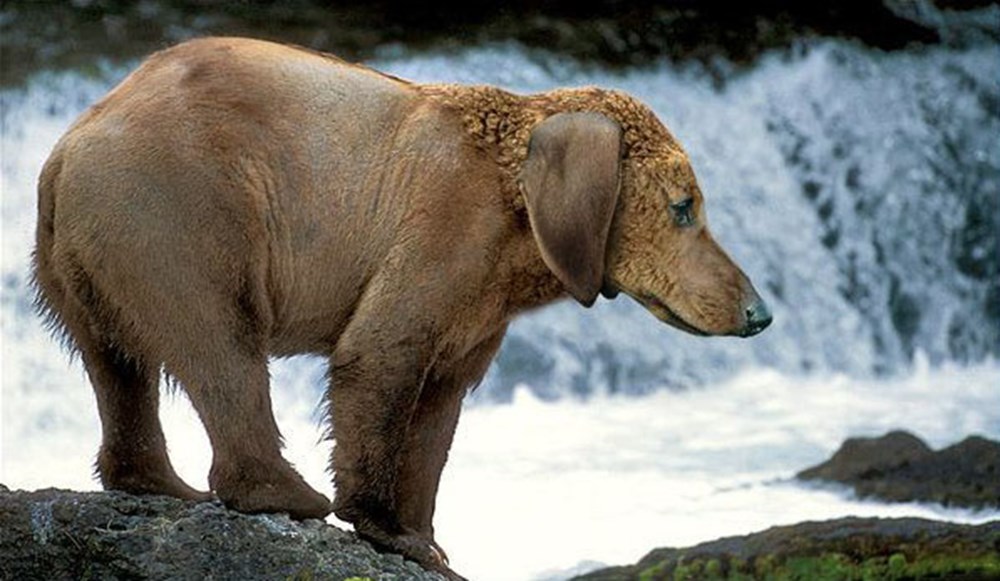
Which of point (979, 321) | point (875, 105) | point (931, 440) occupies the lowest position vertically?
point (931, 440)

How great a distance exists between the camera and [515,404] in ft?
48.4

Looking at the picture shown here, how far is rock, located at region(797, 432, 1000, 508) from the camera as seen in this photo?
1282cm

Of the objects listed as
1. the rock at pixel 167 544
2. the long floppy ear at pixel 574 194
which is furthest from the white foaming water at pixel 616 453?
the long floppy ear at pixel 574 194

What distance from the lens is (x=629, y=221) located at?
272 inches

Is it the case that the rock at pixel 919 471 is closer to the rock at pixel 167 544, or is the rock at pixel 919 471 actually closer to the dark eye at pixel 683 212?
the dark eye at pixel 683 212

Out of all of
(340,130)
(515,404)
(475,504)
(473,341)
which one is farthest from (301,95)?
(515,404)

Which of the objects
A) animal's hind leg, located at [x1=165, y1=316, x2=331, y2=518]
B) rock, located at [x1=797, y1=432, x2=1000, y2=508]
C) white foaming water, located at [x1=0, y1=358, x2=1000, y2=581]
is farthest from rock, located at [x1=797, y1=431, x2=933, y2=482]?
animal's hind leg, located at [x1=165, y1=316, x2=331, y2=518]

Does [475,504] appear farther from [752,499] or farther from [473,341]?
[473,341]

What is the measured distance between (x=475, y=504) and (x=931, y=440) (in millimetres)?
3014

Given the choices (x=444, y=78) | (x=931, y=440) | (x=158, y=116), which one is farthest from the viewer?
(x=444, y=78)

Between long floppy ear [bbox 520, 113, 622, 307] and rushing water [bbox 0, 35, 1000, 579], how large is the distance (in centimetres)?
600

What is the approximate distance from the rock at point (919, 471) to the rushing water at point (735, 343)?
0.52ft

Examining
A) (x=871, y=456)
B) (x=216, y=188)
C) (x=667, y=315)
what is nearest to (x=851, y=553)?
(x=871, y=456)

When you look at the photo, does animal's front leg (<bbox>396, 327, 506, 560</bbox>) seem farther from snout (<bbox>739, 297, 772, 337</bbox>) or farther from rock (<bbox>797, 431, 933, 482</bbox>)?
rock (<bbox>797, 431, 933, 482</bbox>)
